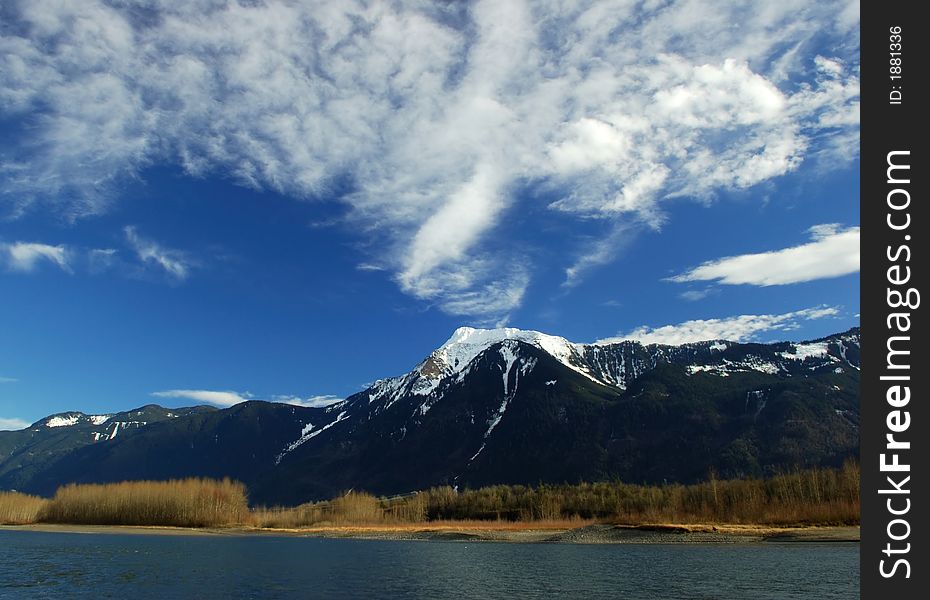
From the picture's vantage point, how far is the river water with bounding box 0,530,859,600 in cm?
6025

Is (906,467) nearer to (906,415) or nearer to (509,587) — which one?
(906,415)

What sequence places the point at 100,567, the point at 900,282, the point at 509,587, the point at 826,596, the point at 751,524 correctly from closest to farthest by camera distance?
the point at 900,282 → the point at 826,596 → the point at 509,587 → the point at 100,567 → the point at 751,524

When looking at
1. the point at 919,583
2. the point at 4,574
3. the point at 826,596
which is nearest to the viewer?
the point at 919,583

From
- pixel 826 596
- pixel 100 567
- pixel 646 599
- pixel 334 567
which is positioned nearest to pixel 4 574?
pixel 100 567

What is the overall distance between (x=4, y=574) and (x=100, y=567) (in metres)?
13.0

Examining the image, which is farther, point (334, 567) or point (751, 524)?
point (751, 524)

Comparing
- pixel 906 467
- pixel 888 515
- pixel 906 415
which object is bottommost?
pixel 888 515

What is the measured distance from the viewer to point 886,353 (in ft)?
91.0

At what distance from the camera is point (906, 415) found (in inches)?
1077

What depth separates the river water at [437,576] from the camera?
6025 cm

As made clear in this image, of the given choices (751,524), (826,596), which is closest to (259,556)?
(826,596)

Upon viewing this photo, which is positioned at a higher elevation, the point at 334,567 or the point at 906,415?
the point at 906,415

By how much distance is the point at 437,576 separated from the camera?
80.2 metres

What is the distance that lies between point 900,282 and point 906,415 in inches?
228
